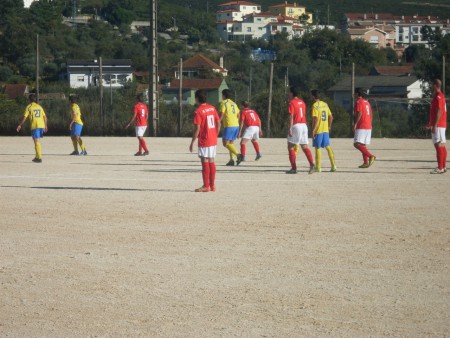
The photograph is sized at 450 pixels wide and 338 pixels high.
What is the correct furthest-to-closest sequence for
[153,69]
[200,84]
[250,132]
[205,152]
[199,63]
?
[199,63], [200,84], [153,69], [250,132], [205,152]

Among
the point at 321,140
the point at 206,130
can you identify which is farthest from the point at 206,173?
the point at 321,140

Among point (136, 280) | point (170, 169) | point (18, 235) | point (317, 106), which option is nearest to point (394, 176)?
point (317, 106)

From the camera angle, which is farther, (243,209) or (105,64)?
(105,64)

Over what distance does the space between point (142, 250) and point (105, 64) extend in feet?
368

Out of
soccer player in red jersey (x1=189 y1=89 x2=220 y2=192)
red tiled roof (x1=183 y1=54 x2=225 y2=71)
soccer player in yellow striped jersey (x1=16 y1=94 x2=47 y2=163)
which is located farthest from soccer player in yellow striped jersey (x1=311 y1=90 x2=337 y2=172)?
red tiled roof (x1=183 y1=54 x2=225 y2=71)

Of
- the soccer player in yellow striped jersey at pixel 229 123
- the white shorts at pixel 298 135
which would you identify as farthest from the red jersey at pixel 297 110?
the soccer player in yellow striped jersey at pixel 229 123

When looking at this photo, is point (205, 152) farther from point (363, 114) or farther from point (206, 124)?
point (363, 114)

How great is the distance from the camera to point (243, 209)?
15852mm

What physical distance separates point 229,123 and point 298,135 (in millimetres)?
3146

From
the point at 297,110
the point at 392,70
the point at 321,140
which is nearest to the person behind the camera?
the point at 297,110

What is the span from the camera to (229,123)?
82.1 feet

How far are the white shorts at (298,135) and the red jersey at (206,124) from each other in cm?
426

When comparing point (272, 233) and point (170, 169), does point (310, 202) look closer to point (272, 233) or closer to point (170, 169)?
point (272, 233)

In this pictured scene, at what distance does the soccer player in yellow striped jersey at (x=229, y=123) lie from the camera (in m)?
24.9
